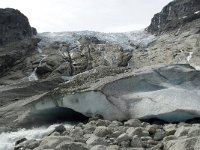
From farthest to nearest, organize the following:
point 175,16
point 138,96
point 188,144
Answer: point 175,16
point 138,96
point 188,144

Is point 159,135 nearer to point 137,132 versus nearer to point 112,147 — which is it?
point 137,132

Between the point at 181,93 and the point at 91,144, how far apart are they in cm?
653

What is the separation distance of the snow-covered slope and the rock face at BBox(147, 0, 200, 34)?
182 centimetres

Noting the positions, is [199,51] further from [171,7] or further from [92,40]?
[171,7]

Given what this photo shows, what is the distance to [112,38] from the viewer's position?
176 feet

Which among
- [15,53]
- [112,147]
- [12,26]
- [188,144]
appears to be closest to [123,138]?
[112,147]

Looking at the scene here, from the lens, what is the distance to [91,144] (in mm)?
10805

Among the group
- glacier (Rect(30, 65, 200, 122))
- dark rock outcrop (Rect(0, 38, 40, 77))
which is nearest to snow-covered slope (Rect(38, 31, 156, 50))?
dark rock outcrop (Rect(0, 38, 40, 77))

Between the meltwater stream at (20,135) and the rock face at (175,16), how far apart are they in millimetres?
32747

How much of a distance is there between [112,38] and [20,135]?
38300 mm

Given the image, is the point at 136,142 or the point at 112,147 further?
the point at 136,142

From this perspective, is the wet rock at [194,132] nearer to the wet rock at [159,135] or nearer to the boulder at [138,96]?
the wet rock at [159,135]

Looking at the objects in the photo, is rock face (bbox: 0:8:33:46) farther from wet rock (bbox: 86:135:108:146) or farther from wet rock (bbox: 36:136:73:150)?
wet rock (bbox: 86:135:108:146)

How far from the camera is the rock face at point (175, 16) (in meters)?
47.4
